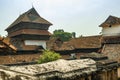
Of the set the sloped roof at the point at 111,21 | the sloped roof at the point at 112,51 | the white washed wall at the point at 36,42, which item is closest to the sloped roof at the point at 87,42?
the sloped roof at the point at 111,21

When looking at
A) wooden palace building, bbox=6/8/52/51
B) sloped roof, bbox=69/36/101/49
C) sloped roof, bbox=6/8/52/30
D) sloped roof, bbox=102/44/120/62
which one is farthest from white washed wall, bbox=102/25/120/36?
sloped roof, bbox=6/8/52/30

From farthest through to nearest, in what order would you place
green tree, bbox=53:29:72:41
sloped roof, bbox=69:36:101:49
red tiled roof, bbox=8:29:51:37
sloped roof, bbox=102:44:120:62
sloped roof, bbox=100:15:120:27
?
green tree, bbox=53:29:72:41 < red tiled roof, bbox=8:29:51:37 < sloped roof, bbox=69:36:101:49 < sloped roof, bbox=100:15:120:27 < sloped roof, bbox=102:44:120:62

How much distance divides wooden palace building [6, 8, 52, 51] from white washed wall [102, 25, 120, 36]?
9419 mm

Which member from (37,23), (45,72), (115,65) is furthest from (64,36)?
(45,72)

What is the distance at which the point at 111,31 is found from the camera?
108ft

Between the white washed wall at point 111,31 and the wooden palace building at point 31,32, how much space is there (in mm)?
9419

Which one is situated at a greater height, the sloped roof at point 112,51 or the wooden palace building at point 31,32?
the wooden palace building at point 31,32

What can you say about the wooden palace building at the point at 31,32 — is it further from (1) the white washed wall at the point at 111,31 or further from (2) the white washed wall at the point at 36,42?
(1) the white washed wall at the point at 111,31

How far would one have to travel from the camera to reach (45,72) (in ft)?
25.8

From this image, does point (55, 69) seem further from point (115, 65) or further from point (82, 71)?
point (115, 65)

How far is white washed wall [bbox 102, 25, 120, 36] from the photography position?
3217cm

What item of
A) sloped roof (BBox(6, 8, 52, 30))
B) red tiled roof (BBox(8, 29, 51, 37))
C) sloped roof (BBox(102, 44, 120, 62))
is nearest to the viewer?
sloped roof (BBox(102, 44, 120, 62))

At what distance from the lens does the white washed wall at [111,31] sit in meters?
32.2

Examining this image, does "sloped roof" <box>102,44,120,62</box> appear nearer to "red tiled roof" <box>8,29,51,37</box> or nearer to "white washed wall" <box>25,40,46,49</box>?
"white washed wall" <box>25,40,46,49</box>
